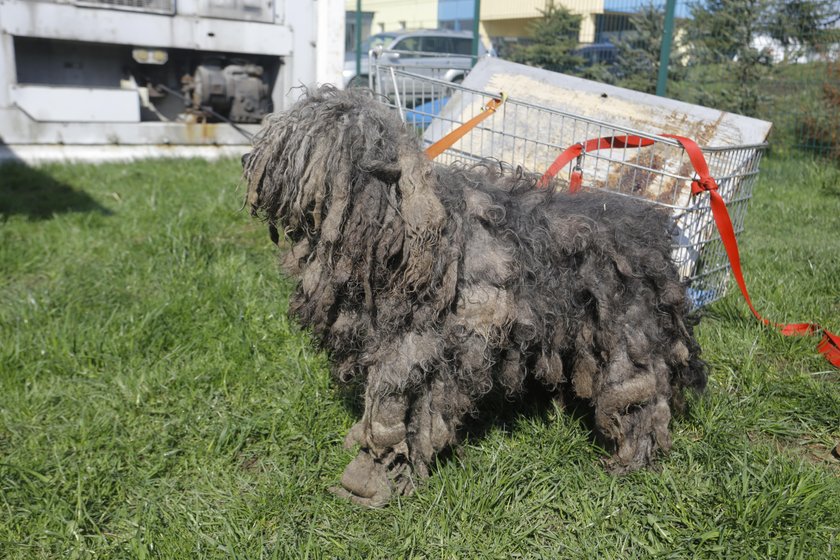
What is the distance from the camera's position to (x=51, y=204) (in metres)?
6.86

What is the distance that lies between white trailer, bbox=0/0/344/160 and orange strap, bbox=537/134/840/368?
223 inches

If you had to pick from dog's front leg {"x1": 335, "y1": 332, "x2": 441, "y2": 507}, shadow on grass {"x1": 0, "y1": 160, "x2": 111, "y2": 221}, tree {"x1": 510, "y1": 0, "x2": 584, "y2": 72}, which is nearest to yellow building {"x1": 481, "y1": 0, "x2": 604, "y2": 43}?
tree {"x1": 510, "y1": 0, "x2": 584, "y2": 72}

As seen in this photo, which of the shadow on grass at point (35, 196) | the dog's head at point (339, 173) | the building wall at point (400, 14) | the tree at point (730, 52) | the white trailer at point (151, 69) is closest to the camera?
the dog's head at point (339, 173)

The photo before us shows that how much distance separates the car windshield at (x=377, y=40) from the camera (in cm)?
1468

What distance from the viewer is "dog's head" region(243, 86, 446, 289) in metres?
2.46

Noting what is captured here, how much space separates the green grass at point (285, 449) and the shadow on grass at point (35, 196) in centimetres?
150

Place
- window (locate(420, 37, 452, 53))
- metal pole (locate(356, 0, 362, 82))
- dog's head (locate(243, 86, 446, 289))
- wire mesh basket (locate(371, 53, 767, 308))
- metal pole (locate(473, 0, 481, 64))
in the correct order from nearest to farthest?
dog's head (locate(243, 86, 446, 289)) < wire mesh basket (locate(371, 53, 767, 308)) < metal pole (locate(473, 0, 481, 64)) < metal pole (locate(356, 0, 362, 82)) < window (locate(420, 37, 452, 53))

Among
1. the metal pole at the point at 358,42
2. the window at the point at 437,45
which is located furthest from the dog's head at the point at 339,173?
the window at the point at 437,45

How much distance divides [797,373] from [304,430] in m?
2.71

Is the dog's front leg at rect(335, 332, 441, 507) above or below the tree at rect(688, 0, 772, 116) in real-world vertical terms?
below

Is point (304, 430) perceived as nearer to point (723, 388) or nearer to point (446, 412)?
point (446, 412)

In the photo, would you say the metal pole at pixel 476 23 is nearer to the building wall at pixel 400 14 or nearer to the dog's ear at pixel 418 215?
the building wall at pixel 400 14

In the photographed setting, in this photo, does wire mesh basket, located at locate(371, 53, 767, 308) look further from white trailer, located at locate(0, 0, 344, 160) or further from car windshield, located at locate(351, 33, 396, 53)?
car windshield, located at locate(351, 33, 396, 53)

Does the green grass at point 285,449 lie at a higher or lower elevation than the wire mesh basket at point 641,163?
lower
